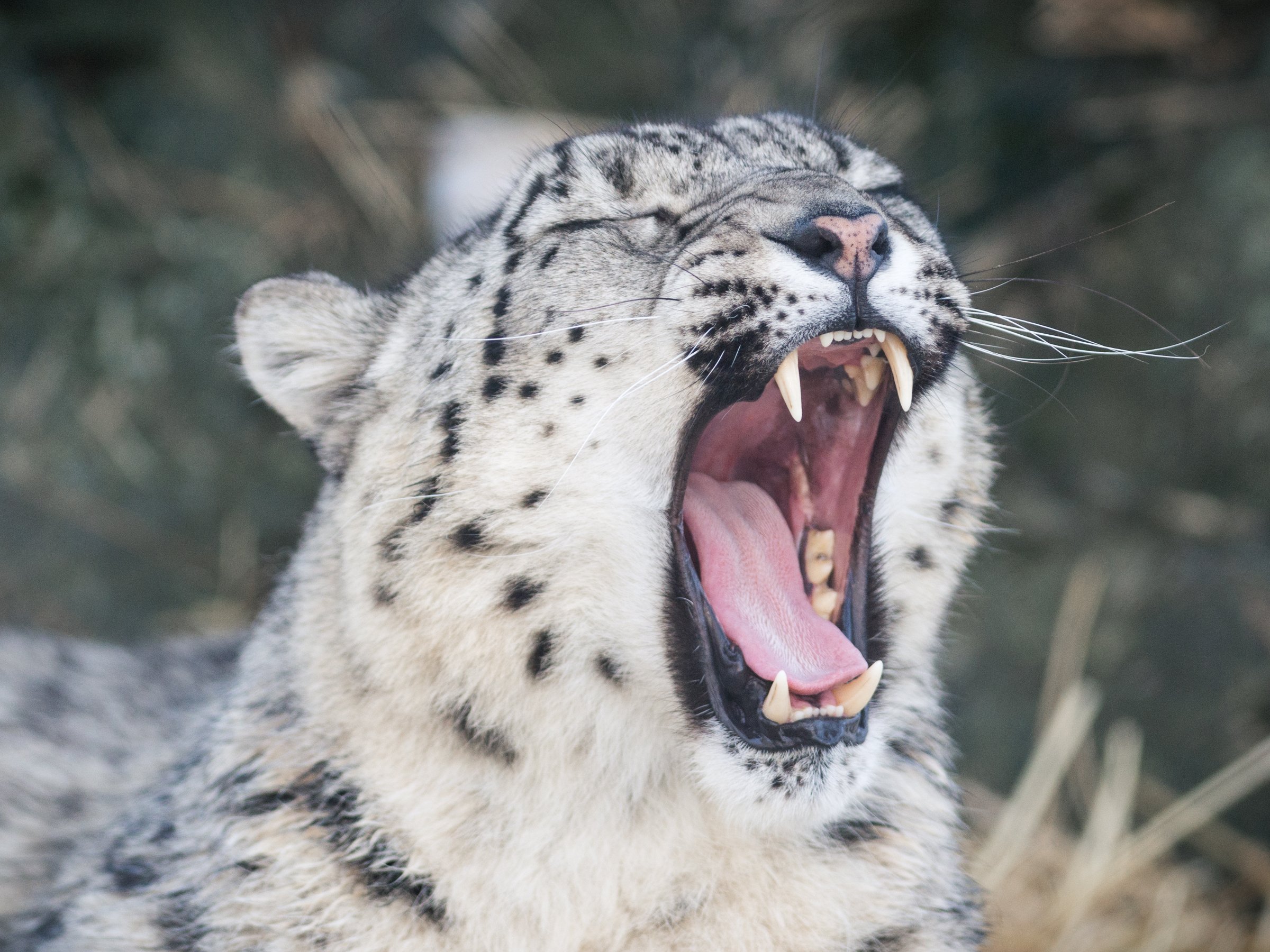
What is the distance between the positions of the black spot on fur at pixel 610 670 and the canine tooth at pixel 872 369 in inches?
30.1

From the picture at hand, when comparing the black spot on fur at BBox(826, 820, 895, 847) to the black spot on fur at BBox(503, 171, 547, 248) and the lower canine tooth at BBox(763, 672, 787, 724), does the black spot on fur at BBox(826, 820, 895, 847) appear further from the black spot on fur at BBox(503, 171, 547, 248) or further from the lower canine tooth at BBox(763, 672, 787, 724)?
the black spot on fur at BBox(503, 171, 547, 248)

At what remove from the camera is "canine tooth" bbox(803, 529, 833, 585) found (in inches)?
103

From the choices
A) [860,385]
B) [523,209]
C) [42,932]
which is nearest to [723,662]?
[860,385]

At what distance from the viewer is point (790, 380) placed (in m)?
2.28

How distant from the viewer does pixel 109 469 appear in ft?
19.4

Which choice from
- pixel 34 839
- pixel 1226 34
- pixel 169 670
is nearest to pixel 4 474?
pixel 169 670

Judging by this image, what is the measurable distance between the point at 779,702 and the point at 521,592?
0.52m

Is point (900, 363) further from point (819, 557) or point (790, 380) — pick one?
point (819, 557)

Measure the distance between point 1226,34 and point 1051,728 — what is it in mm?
2710

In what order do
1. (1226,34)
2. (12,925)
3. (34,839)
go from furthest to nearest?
(1226,34), (34,839), (12,925)

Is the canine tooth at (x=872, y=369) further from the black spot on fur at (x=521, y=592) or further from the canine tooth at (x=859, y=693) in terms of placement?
the black spot on fur at (x=521, y=592)

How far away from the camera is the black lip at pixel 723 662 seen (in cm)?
224

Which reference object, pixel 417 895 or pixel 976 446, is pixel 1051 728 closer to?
pixel 976 446

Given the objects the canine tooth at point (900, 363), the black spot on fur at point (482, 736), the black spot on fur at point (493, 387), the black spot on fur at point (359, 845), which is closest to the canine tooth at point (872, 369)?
the canine tooth at point (900, 363)
